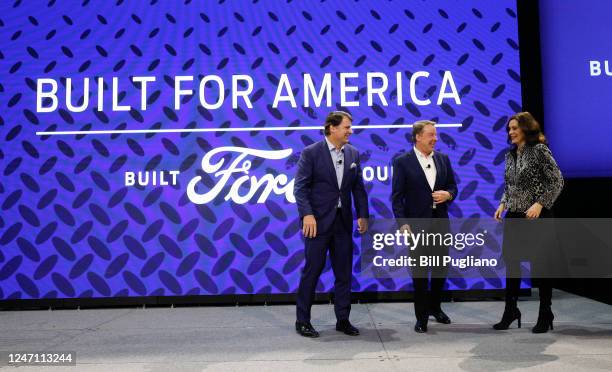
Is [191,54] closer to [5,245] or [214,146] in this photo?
[214,146]

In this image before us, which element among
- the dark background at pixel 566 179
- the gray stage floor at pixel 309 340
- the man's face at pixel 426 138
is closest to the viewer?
→ the gray stage floor at pixel 309 340

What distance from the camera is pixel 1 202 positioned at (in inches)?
185

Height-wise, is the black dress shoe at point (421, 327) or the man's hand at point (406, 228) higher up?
the man's hand at point (406, 228)

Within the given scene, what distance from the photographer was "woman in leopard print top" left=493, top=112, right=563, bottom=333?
3.33 m

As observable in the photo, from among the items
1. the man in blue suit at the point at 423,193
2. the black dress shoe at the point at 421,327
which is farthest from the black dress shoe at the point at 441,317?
the black dress shoe at the point at 421,327

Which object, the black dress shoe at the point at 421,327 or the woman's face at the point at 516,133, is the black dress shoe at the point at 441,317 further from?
the woman's face at the point at 516,133

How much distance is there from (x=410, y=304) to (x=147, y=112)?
3067 millimetres

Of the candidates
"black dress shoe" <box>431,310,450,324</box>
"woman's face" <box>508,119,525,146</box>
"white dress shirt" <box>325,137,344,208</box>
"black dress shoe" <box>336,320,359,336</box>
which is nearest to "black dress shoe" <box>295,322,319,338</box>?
"black dress shoe" <box>336,320,359,336</box>

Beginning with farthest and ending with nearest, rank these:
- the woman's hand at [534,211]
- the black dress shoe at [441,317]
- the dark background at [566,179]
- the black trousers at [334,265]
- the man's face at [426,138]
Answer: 1. the dark background at [566,179]
2. the black dress shoe at [441,317]
3. the man's face at [426,138]
4. the black trousers at [334,265]
5. the woman's hand at [534,211]

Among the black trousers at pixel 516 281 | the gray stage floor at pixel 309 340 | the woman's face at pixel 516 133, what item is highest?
the woman's face at pixel 516 133

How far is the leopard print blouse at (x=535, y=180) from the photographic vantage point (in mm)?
3326

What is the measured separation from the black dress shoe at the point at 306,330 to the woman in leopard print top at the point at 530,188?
1.29 meters

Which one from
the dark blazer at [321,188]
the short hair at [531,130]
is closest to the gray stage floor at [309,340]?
the dark blazer at [321,188]

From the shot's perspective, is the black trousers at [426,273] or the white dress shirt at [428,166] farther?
the white dress shirt at [428,166]
